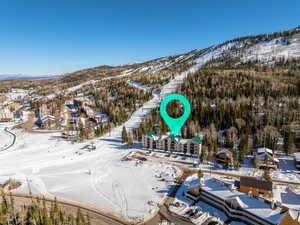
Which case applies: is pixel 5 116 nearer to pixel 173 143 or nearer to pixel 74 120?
pixel 74 120

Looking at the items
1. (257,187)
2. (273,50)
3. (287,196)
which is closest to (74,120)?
(257,187)

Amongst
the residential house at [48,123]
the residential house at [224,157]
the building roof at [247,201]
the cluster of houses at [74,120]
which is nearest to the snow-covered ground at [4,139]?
the cluster of houses at [74,120]

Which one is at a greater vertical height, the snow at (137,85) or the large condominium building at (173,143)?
the snow at (137,85)

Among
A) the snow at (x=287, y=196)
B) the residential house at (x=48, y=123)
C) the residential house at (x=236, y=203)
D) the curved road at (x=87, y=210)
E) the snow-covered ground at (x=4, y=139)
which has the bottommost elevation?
the curved road at (x=87, y=210)

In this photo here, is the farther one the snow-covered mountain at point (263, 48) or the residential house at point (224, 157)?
the snow-covered mountain at point (263, 48)

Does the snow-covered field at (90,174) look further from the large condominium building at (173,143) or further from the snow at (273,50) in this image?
the snow at (273,50)

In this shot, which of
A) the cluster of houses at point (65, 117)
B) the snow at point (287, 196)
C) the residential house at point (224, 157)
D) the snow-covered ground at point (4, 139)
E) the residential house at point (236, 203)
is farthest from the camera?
the cluster of houses at point (65, 117)

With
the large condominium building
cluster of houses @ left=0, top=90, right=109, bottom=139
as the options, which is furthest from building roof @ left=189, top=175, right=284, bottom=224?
cluster of houses @ left=0, top=90, right=109, bottom=139
